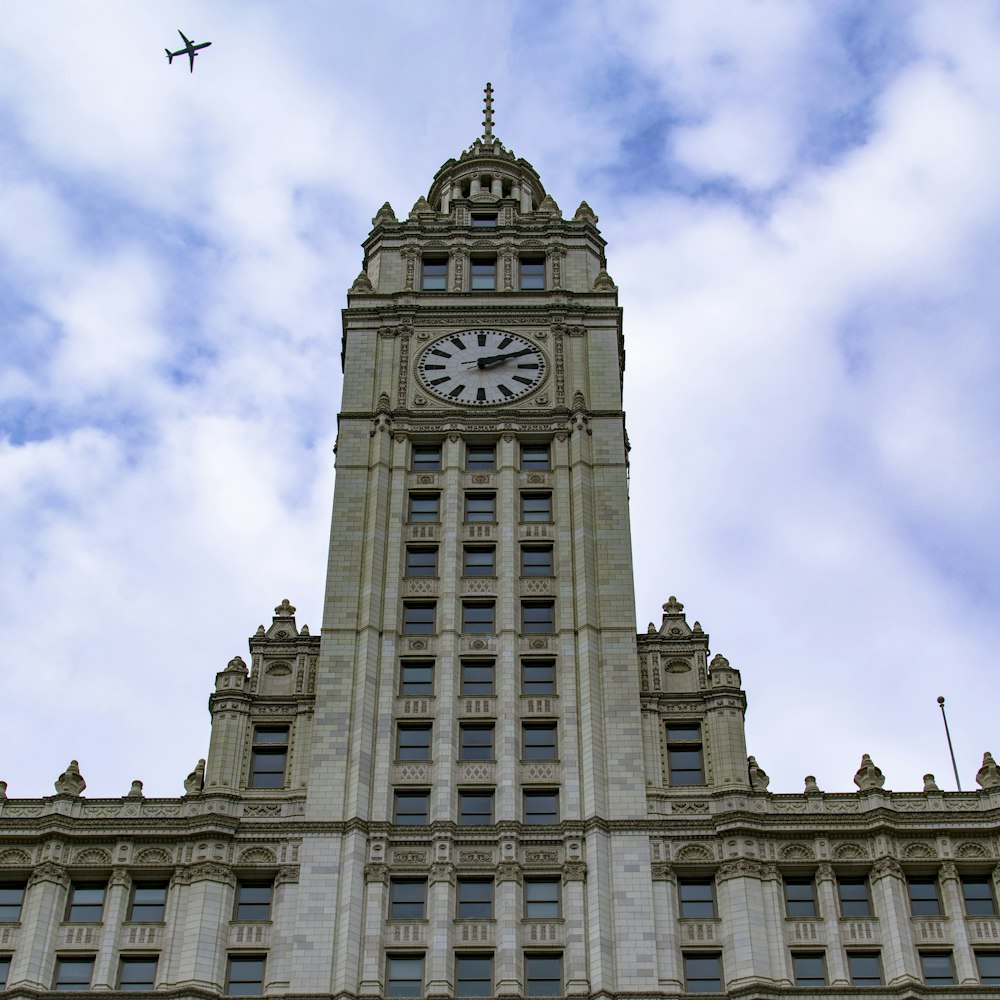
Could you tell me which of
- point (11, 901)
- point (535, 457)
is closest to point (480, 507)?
point (535, 457)

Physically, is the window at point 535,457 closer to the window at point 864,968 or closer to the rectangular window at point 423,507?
the rectangular window at point 423,507

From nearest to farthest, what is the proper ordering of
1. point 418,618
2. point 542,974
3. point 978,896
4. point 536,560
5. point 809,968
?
point 809,968 → point 542,974 → point 978,896 → point 418,618 → point 536,560

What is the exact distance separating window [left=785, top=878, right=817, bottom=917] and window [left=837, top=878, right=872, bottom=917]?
0.91 m

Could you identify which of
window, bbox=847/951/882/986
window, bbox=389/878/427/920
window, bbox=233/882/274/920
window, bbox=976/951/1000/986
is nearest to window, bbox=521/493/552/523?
window, bbox=389/878/427/920

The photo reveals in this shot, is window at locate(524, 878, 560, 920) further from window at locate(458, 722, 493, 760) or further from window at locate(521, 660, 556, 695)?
window at locate(521, 660, 556, 695)

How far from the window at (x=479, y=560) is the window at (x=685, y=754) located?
1016cm

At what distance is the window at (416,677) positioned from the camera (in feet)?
216

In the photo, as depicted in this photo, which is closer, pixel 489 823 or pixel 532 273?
pixel 489 823

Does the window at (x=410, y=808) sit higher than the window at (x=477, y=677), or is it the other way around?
the window at (x=477, y=677)

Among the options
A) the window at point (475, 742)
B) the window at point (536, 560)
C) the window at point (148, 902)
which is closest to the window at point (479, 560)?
the window at point (536, 560)

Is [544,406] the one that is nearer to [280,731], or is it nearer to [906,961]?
[280,731]

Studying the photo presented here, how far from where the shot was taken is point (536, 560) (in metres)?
70.4

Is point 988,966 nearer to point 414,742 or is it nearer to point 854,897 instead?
point 854,897

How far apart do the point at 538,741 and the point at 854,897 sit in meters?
12.2
